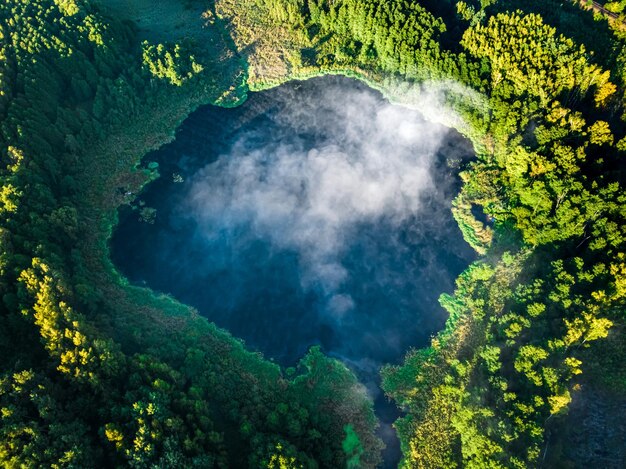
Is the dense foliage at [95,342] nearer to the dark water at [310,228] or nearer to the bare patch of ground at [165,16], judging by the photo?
the dark water at [310,228]

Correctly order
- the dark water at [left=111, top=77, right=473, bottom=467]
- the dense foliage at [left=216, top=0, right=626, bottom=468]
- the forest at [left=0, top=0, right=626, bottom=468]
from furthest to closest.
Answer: the dark water at [left=111, top=77, right=473, bottom=467] → the dense foliage at [left=216, top=0, right=626, bottom=468] → the forest at [left=0, top=0, right=626, bottom=468]

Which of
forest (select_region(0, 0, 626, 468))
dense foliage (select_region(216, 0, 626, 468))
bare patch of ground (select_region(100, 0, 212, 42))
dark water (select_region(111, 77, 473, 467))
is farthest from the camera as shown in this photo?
bare patch of ground (select_region(100, 0, 212, 42))

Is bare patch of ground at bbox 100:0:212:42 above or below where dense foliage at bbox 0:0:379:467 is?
above

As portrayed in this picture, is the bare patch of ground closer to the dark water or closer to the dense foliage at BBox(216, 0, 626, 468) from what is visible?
the dense foliage at BBox(216, 0, 626, 468)

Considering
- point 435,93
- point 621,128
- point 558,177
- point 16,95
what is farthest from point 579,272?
point 16,95

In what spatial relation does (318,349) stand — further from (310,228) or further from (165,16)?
(165,16)

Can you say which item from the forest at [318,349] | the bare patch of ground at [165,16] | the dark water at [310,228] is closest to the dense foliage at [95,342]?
the forest at [318,349]

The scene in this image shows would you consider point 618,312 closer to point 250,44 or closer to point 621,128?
point 621,128

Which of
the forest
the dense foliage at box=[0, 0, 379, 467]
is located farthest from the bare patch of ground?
the dense foliage at box=[0, 0, 379, 467]
